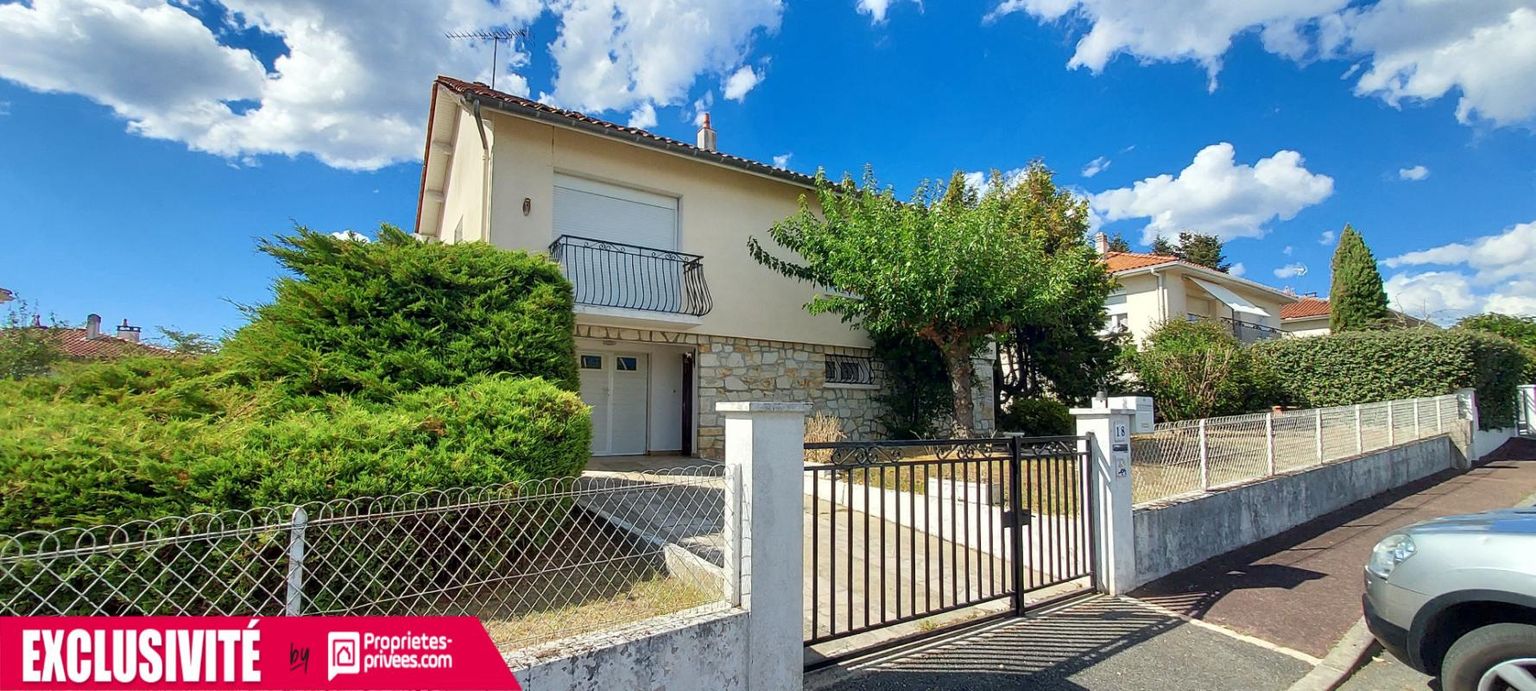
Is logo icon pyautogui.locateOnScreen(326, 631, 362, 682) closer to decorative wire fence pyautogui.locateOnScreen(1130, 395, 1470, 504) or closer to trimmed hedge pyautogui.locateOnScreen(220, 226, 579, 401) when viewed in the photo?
trimmed hedge pyautogui.locateOnScreen(220, 226, 579, 401)

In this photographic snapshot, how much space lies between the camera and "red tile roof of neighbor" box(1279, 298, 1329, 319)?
32797mm

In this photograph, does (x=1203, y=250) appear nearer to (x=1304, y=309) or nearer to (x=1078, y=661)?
(x=1304, y=309)

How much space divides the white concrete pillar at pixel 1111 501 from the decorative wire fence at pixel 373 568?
328cm

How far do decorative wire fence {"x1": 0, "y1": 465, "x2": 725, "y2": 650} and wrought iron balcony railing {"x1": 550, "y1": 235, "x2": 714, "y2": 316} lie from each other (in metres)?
5.85

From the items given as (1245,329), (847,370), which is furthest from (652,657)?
(1245,329)

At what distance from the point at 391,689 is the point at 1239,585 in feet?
22.0

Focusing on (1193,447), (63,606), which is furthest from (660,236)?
(63,606)

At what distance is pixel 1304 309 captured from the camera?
33906mm

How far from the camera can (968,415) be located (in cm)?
1098

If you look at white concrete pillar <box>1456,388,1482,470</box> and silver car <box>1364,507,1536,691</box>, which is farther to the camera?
white concrete pillar <box>1456,388,1482,470</box>

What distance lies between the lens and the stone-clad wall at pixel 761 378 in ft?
37.0

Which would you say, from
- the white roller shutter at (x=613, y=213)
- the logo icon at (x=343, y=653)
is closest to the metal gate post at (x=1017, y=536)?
the logo icon at (x=343, y=653)

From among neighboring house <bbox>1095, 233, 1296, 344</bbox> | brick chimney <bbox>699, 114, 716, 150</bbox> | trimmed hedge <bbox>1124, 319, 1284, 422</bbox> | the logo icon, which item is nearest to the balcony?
neighboring house <bbox>1095, 233, 1296, 344</bbox>

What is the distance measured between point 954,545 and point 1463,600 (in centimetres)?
256
